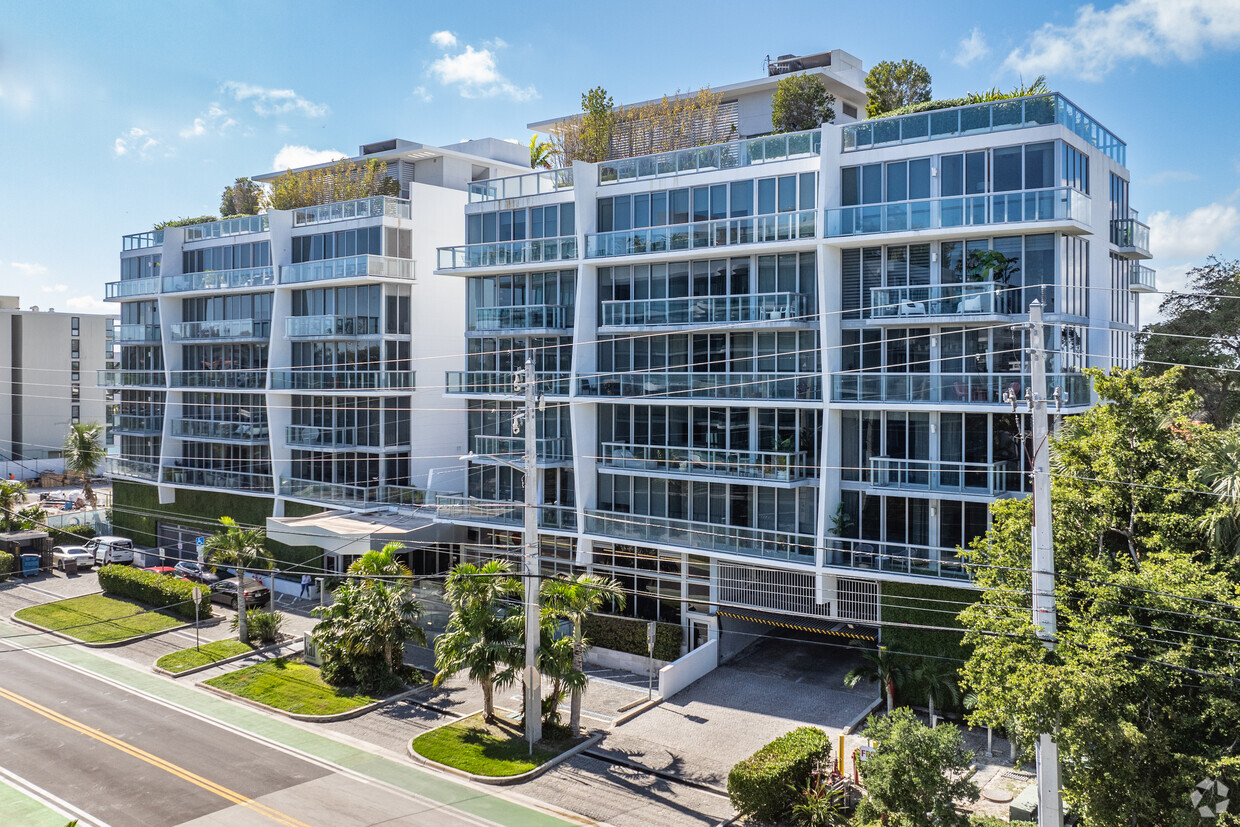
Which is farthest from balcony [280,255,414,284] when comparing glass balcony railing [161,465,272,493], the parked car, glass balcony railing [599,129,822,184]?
the parked car

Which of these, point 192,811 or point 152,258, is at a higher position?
point 152,258

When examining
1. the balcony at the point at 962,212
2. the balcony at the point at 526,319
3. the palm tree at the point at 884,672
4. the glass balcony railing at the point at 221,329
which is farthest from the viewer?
the glass balcony railing at the point at 221,329

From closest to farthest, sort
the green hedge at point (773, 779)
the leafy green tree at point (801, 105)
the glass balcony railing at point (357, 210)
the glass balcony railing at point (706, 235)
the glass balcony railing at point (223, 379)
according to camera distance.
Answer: the green hedge at point (773, 779), the glass balcony railing at point (706, 235), the leafy green tree at point (801, 105), the glass balcony railing at point (357, 210), the glass balcony railing at point (223, 379)

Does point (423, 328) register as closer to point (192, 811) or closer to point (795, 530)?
point (795, 530)

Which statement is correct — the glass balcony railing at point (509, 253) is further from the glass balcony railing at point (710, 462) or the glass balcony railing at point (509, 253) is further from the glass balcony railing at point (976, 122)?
the glass balcony railing at point (976, 122)

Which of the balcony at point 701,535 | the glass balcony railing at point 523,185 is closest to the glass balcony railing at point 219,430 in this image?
the glass balcony railing at point 523,185

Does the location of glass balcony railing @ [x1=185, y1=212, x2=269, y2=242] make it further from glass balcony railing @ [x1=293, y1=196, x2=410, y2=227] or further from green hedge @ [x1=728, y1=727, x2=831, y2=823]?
green hedge @ [x1=728, y1=727, x2=831, y2=823]

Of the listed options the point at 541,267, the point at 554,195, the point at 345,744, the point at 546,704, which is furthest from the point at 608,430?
the point at 345,744
